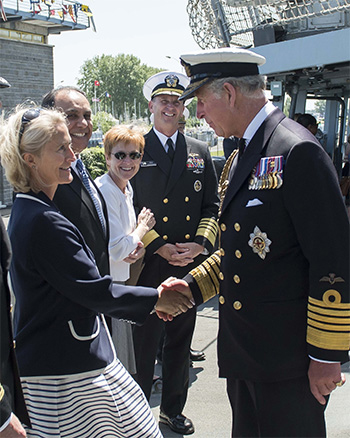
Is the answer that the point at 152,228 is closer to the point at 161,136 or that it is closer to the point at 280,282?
the point at 161,136

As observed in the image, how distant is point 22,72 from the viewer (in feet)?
69.3

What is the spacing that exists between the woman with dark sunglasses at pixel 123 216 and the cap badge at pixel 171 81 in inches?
18.5

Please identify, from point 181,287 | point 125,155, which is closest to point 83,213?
point 181,287

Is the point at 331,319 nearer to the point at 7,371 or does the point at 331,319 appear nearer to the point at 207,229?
the point at 7,371

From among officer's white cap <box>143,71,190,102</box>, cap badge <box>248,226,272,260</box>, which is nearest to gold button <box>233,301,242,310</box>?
cap badge <box>248,226,272,260</box>

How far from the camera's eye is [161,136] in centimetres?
352

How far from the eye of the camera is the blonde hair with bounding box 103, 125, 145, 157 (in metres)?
3.16

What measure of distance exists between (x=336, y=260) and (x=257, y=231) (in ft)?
1.00

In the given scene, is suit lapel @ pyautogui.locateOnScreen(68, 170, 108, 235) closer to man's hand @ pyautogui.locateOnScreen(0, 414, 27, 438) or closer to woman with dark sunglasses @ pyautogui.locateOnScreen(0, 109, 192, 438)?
woman with dark sunglasses @ pyautogui.locateOnScreen(0, 109, 192, 438)

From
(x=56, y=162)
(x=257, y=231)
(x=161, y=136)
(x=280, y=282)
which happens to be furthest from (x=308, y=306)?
(x=161, y=136)

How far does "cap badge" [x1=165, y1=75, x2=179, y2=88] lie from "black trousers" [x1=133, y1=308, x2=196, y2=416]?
5.11 feet

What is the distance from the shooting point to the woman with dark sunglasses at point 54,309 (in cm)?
189

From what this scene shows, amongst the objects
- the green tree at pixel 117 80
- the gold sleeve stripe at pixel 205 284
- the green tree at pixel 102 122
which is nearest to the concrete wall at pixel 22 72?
the gold sleeve stripe at pixel 205 284

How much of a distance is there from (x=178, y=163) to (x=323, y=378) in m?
1.97
